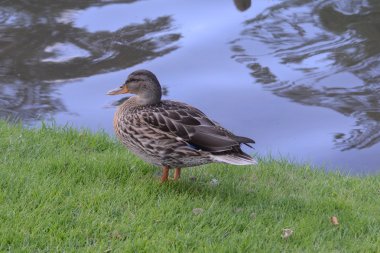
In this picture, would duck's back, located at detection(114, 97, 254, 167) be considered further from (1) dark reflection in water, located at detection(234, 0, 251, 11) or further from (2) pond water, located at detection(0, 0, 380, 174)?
(1) dark reflection in water, located at detection(234, 0, 251, 11)

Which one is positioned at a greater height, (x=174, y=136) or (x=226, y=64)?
(x=174, y=136)

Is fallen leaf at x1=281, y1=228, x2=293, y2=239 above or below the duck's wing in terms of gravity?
below

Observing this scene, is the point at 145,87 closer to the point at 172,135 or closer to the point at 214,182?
the point at 172,135

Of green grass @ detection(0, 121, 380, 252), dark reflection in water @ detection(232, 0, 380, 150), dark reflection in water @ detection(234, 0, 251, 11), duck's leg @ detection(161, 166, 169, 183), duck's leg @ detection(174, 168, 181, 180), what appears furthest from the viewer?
dark reflection in water @ detection(234, 0, 251, 11)

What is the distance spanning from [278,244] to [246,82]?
3.49 metres

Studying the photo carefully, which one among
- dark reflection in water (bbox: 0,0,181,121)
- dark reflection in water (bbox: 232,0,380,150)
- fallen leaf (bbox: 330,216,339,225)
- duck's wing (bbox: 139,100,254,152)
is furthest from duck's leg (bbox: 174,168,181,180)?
dark reflection in water (bbox: 0,0,181,121)

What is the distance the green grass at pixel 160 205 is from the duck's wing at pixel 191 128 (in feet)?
1.18

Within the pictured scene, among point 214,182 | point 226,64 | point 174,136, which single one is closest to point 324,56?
point 226,64

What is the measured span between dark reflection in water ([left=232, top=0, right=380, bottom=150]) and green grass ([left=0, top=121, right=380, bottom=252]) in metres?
1.58

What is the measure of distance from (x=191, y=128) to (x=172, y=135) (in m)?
0.14

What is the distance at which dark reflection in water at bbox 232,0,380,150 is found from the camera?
278 inches

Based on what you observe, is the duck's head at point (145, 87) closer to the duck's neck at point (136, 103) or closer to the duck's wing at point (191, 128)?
the duck's neck at point (136, 103)

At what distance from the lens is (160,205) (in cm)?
447

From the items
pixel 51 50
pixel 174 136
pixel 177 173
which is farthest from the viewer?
pixel 51 50
